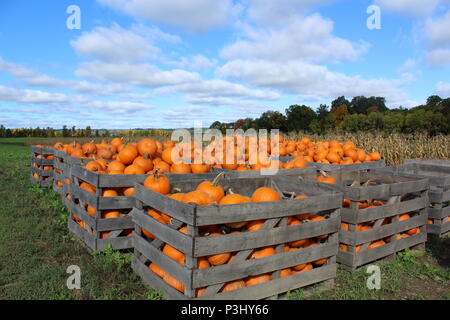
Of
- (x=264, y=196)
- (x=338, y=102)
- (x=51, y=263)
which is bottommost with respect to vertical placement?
(x=51, y=263)

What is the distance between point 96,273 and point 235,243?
6.04 feet

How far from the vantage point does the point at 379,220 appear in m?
4.27

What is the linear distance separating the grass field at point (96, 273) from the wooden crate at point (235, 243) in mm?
229

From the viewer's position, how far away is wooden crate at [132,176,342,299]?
9.33 ft

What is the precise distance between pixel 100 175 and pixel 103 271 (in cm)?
117

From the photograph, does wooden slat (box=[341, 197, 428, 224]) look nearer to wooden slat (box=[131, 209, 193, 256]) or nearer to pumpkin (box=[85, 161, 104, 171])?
wooden slat (box=[131, 209, 193, 256])

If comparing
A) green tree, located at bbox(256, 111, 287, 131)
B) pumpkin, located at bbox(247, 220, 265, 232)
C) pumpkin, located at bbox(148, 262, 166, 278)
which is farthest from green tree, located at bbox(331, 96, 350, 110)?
pumpkin, located at bbox(148, 262, 166, 278)

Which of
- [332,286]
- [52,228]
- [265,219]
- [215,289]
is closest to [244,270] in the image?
[215,289]

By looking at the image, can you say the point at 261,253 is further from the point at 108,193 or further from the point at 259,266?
the point at 108,193

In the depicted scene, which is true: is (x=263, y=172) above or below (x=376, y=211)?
above

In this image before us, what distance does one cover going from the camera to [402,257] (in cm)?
464

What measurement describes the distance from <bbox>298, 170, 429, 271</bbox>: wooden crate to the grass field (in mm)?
185

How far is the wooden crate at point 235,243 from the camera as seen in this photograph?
2844 millimetres

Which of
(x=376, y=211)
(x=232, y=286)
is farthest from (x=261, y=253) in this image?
(x=376, y=211)
